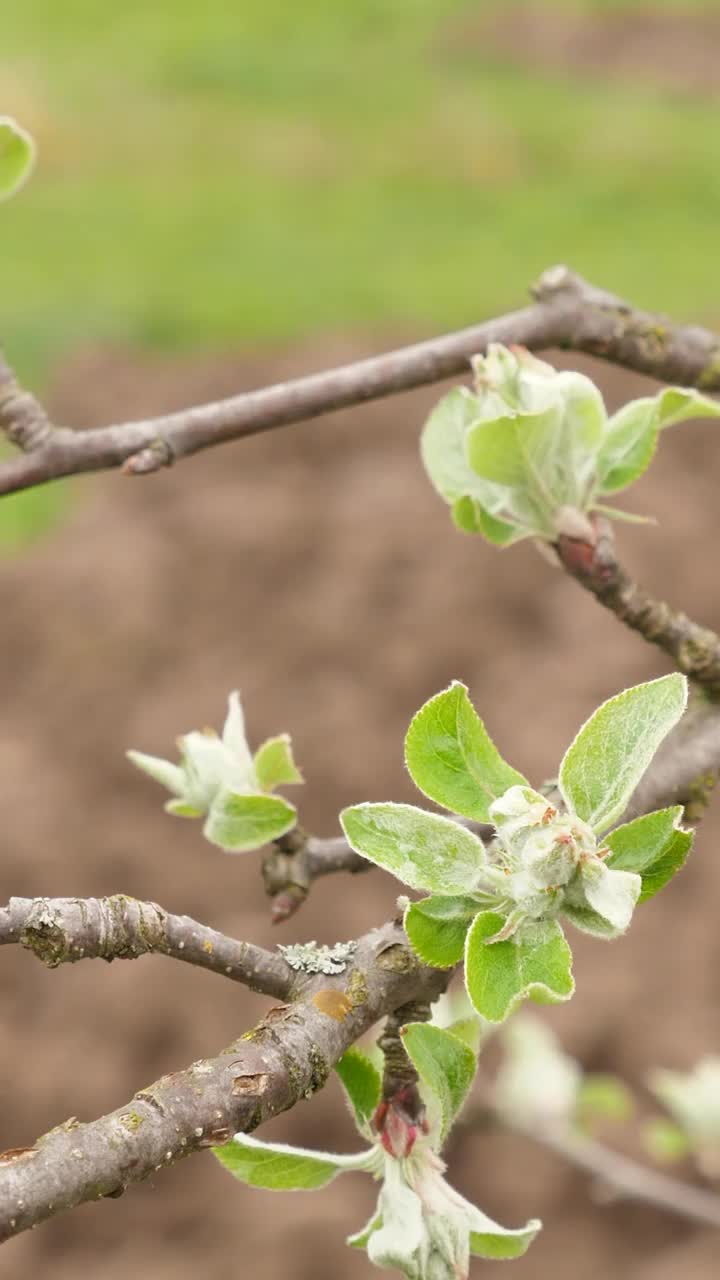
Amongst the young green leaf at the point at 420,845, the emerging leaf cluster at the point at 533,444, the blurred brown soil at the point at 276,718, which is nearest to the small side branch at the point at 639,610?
the emerging leaf cluster at the point at 533,444

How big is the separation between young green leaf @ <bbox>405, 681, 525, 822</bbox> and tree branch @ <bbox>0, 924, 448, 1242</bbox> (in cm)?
8

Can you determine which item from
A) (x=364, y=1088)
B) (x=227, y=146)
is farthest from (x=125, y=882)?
(x=227, y=146)

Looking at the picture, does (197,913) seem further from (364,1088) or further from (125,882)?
(364,1088)

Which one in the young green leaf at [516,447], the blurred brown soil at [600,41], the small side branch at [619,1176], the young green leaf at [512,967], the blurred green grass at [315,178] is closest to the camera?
the young green leaf at [512,967]

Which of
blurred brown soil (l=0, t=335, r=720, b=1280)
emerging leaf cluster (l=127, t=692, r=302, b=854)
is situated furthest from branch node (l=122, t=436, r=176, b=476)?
blurred brown soil (l=0, t=335, r=720, b=1280)

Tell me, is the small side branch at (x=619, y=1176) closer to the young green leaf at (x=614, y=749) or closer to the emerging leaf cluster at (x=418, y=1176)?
the emerging leaf cluster at (x=418, y=1176)

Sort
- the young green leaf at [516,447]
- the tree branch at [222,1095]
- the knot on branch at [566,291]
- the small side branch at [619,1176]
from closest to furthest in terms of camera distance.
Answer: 1. the tree branch at [222,1095]
2. the young green leaf at [516,447]
3. the knot on branch at [566,291]
4. the small side branch at [619,1176]

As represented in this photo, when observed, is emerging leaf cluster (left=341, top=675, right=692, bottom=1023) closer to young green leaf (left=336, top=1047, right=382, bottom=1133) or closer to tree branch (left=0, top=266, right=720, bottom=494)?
young green leaf (left=336, top=1047, right=382, bottom=1133)

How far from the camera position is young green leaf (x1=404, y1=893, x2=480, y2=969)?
→ 0.72m

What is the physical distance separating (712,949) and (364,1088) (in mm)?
3301

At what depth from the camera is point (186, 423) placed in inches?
43.3

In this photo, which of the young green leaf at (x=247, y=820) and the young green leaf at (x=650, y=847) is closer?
the young green leaf at (x=650, y=847)

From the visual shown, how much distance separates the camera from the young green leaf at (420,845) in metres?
0.71

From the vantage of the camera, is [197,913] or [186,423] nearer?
[186,423]
